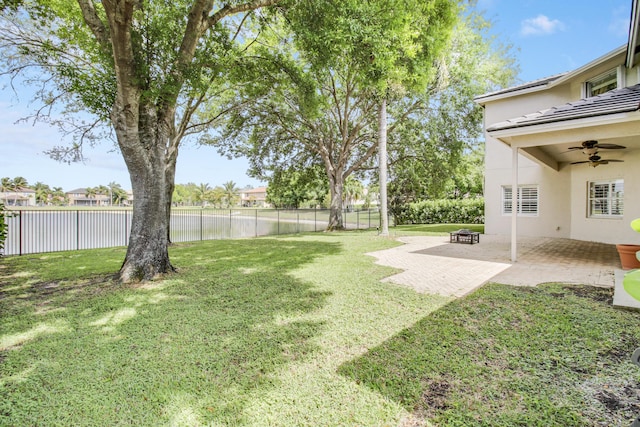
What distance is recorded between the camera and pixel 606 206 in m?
10.7

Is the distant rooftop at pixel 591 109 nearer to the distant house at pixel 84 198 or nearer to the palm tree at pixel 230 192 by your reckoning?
the palm tree at pixel 230 192

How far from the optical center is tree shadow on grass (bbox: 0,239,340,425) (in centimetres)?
250

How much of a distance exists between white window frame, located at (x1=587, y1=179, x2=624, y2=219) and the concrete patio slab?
1.14 metres

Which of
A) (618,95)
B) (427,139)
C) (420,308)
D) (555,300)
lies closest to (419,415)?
(420,308)

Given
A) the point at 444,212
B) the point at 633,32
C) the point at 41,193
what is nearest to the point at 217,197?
the point at 41,193

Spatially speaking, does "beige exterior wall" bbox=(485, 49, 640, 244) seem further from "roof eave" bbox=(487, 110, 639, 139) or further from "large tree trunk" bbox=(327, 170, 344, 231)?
"large tree trunk" bbox=(327, 170, 344, 231)

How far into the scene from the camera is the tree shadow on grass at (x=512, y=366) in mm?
2404

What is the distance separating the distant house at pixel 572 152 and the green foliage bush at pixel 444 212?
808cm

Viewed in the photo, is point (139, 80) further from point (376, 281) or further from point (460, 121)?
point (460, 121)

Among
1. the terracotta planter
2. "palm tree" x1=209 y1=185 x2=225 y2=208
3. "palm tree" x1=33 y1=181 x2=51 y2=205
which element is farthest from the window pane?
"palm tree" x1=33 y1=181 x2=51 y2=205

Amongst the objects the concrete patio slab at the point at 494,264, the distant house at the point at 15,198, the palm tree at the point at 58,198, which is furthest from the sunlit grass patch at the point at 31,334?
the palm tree at the point at 58,198

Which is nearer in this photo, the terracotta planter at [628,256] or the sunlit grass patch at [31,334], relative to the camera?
the sunlit grass patch at [31,334]

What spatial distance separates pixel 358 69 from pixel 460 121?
33.1 feet

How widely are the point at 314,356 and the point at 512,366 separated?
6.65ft
